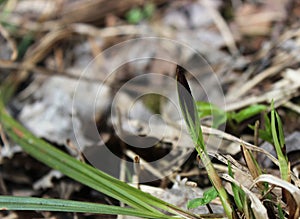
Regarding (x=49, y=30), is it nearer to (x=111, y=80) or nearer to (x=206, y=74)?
(x=111, y=80)

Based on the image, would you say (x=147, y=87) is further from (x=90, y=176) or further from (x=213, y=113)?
(x=90, y=176)

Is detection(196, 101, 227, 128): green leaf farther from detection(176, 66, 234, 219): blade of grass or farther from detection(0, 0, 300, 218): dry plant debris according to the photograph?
detection(176, 66, 234, 219): blade of grass

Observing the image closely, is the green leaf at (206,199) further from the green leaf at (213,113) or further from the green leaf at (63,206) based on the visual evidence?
the green leaf at (213,113)

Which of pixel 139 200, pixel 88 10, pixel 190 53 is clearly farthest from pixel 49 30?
pixel 139 200

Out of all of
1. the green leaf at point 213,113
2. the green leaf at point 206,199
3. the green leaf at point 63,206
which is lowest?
the green leaf at point 206,199

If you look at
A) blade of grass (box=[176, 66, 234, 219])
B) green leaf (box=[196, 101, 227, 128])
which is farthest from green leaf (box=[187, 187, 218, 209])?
green leaf (box=[196, 101, 227, 128])

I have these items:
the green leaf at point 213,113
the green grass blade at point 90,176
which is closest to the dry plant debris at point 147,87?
the green leaf at point 213,113

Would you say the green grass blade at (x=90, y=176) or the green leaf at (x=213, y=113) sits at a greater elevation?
the green leaf at (x=213, y=113)

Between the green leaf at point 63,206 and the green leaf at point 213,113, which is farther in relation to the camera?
the green leaf at point 213,113
